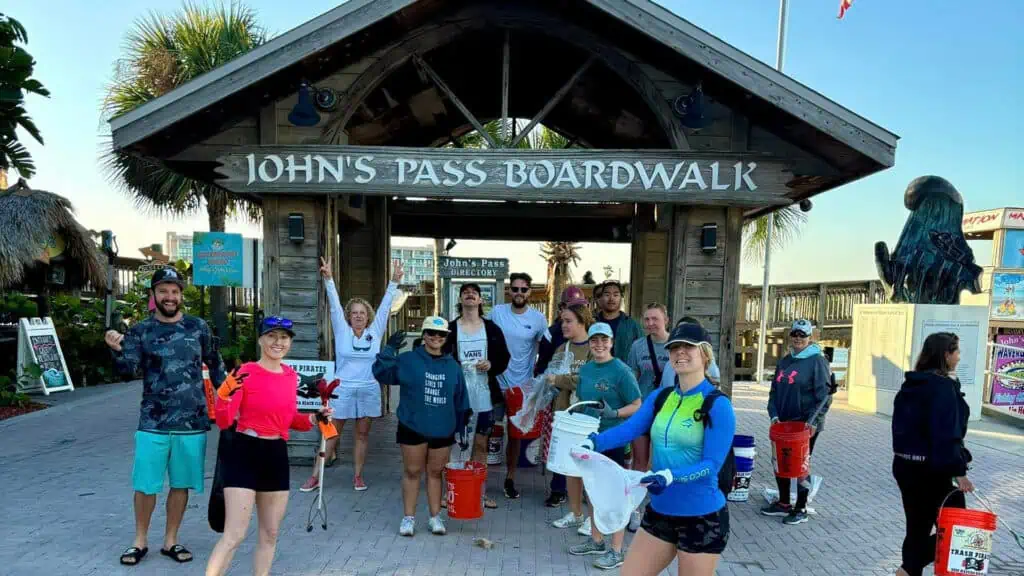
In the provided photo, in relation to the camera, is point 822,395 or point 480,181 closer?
point 822,395

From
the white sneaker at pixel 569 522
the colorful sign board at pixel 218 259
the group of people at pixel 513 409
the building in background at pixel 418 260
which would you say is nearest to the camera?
the group of people at pixel 513 409

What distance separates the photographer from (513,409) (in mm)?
5617

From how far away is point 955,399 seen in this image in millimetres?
3471

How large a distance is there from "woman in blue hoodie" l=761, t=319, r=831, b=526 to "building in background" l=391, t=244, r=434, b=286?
2304 cm

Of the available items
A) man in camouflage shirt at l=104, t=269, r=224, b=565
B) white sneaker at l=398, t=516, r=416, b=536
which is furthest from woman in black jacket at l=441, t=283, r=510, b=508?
man in camouflage shirt at l=104, t=269, r=224, b=565

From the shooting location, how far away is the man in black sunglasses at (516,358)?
5637 millimetres

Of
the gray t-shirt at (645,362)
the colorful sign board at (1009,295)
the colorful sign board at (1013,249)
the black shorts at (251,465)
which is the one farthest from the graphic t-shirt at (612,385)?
the colorful sign board at (1013,249)

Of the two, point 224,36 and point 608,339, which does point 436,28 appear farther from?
point 224,36

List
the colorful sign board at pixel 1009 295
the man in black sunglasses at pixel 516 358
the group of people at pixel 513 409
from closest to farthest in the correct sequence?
the group of people at pixel 513 409
the man in black sunglasses at pixel 516 358
the colorful sign board at pixel 1009 295

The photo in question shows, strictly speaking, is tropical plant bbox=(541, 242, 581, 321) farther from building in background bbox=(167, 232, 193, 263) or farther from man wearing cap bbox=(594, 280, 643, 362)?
building in background bbox=(167, 232, 193, 263)

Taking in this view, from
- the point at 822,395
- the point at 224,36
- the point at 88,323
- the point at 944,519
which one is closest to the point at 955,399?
the point at 944,519

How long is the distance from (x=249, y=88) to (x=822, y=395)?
20.0 ft

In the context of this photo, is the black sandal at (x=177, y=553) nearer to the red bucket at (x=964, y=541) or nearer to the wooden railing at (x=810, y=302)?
the red bucket at (x=964, y=541)

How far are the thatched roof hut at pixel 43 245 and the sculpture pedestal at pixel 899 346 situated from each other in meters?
15.5
